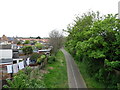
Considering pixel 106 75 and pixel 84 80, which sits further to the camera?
pixel 84 80

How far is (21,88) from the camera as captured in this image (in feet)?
22.0

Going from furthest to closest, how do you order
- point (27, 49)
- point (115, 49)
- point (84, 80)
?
point (27, 49) → point (84, 80) → point (115, 49)


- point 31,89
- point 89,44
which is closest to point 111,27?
point 89,44

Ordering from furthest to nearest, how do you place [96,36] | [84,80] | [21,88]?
1. [84,80]
2. [96,36]
3. [21,88]

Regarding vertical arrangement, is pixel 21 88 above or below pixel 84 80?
above

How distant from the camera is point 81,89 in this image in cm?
1199

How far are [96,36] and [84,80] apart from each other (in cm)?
546

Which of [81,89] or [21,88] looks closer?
[21,88]

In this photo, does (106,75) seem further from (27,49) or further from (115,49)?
(27,49)

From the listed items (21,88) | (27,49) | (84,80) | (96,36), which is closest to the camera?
(21,88)

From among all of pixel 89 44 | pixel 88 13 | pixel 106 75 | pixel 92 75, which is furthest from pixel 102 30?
pixel 88 13

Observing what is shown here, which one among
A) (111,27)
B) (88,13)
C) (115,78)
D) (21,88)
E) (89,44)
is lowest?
(115,78)

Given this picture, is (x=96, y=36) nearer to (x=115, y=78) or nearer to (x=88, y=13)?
(x=115, y=78)

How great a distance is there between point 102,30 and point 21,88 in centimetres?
955
